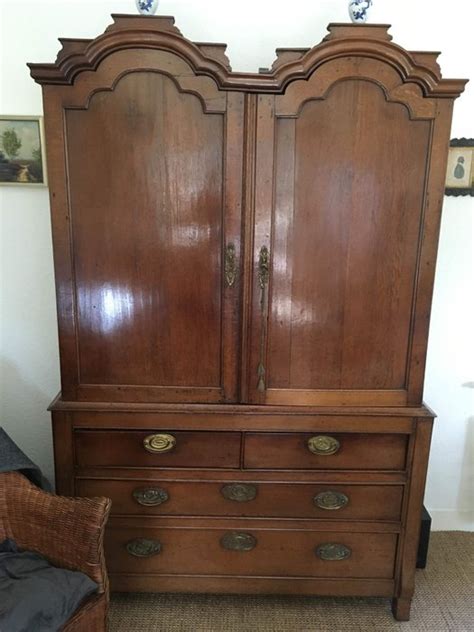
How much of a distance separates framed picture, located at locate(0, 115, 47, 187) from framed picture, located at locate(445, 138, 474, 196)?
169 cm

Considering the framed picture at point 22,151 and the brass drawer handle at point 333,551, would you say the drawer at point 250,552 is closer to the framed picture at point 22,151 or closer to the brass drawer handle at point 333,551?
the brass drawer handle at point 333,551

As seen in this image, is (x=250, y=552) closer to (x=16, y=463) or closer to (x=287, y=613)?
(x=287, y=613)

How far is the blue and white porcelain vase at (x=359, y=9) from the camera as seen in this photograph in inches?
53.1

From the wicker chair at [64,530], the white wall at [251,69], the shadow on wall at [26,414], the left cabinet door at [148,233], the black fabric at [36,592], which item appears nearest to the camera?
the black fabric at [36,592]

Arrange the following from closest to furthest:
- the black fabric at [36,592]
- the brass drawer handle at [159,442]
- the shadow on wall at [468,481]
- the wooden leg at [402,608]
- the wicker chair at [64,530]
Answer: the black fabric at [36,592] < the wicker chair at [64,530] < the brass drawer handle at [159,442] < the wooden leg at [402,608] < the shadow on wall at [468,481]

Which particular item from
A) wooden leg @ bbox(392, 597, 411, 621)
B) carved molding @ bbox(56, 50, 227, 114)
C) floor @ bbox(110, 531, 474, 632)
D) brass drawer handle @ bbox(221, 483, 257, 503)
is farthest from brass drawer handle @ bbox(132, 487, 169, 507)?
carved molding @ bbox(56, 50, 227, 114)

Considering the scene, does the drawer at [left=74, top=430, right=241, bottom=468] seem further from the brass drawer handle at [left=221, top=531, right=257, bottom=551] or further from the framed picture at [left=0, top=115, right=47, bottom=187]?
the framed picture at [left=0, top=115, right=47, bottom=187]

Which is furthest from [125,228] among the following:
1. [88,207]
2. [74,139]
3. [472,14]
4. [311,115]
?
[472,14]

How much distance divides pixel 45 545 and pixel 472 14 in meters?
2.44

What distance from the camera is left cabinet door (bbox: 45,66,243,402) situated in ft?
4.21

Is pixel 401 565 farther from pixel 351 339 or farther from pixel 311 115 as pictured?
pixel 311 115

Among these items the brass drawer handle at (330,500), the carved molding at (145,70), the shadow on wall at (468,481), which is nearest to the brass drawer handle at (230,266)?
the carved molding at (145,70)

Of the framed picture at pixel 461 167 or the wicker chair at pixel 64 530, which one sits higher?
the framed picture at pixel 461 167

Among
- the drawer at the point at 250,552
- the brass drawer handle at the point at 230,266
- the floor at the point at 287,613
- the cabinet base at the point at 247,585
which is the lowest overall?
the floor at the point at 287,613
